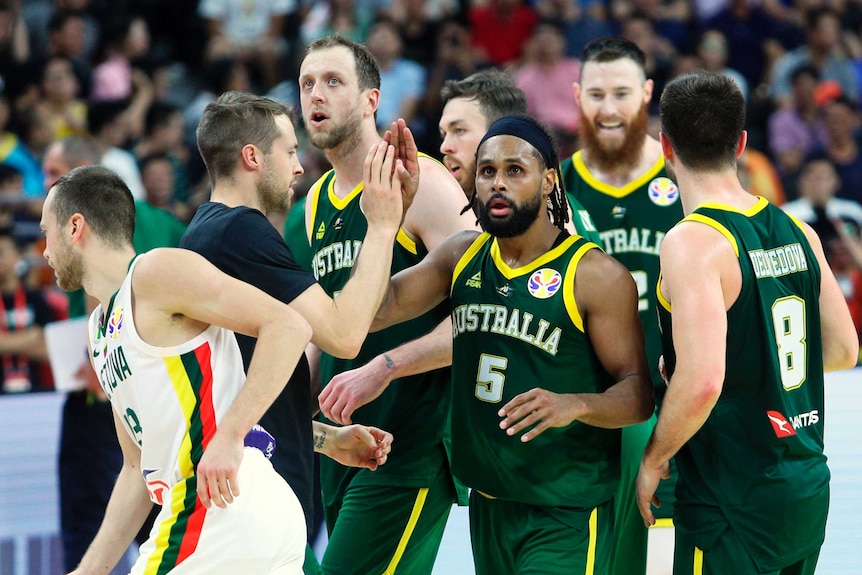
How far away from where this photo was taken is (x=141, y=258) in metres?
4.09

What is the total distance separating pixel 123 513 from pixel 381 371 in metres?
1.22

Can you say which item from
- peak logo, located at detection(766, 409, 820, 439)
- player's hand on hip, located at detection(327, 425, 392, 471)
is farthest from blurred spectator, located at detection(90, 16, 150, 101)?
peak logo, located at detection(766, 409, 820, 439)

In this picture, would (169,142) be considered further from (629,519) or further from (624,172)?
(629,519)

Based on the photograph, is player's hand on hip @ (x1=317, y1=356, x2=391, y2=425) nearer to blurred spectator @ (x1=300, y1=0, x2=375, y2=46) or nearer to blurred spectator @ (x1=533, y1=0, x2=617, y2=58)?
blurred spectator @ (x1=300, y1=0, x2=375, y2=46)

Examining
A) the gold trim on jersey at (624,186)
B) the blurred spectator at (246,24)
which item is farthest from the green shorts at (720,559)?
the blurred spectator at (246,24)

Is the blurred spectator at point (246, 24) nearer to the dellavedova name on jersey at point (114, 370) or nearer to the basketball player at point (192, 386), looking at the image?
the basketball player at point (192, 386)

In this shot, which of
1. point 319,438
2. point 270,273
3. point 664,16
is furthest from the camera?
point 664,16

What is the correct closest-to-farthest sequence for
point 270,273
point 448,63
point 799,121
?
point 270,273 → point 799,121 → point 448,63

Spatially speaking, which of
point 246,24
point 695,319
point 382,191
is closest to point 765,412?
point 695,319


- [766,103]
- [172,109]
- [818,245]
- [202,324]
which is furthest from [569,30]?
[202,324]

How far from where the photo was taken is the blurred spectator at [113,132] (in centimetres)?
1162

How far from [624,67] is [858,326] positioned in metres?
4.07

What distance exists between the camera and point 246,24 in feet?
46.2

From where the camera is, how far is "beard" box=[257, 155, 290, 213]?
4562mm
